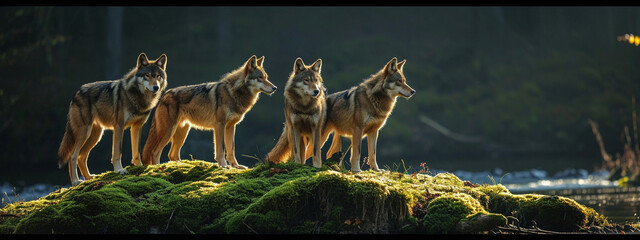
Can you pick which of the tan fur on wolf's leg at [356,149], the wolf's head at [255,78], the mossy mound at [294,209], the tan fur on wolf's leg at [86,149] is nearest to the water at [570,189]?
the tan fur on wolf's leg at [86,149]

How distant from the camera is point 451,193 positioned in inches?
327

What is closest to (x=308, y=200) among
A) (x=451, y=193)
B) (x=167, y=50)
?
(x=451, y=193)

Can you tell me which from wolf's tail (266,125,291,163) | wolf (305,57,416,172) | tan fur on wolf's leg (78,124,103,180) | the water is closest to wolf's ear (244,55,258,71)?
wolf's tail (266,125,291,163)

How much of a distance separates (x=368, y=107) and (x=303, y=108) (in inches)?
46.7

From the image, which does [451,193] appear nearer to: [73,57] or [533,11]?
[73,57]

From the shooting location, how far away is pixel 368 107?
10.4 m

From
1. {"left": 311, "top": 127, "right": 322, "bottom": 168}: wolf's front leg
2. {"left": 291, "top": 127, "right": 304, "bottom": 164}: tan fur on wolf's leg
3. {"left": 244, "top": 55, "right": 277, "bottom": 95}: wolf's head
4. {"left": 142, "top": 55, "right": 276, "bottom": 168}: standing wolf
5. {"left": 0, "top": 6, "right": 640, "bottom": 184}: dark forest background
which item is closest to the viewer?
{"left": 311, "top": 127, "right": 322, "bottom": 168}: wolf's front leg

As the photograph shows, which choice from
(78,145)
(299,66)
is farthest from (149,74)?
(299,66)

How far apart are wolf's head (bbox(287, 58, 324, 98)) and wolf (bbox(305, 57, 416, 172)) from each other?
786mm

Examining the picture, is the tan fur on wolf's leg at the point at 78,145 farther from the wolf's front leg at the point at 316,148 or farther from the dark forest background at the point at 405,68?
the dark forest background at the point at 405,68

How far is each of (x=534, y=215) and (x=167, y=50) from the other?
30888mm

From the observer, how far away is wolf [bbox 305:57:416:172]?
408 inches

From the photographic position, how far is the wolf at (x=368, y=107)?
1036 centimetres

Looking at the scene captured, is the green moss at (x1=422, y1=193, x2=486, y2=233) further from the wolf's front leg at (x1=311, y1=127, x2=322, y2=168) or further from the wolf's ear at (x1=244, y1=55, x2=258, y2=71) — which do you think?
the wolf's ear at (x1=244, y1=55, x2=258, y2=71)
